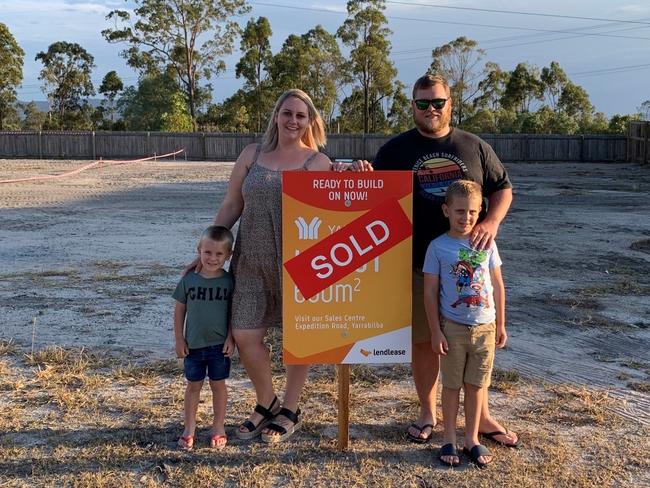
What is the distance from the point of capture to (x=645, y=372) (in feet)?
16.9

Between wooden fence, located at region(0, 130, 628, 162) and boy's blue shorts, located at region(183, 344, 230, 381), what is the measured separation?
32.6 metres

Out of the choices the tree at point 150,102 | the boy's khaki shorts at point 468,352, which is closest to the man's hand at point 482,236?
the boy's khaki shorts at point 468,352

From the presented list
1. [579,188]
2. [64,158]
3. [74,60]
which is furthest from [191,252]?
[74,60]

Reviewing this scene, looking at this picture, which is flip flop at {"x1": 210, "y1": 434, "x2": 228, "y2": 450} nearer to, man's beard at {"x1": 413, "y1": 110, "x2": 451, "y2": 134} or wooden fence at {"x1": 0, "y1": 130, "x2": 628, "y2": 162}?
man's beard at {"x1": 413, "y1": 110, "x2": 451, "y2": 134}

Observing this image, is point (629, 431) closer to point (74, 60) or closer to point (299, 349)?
point (299, 349)

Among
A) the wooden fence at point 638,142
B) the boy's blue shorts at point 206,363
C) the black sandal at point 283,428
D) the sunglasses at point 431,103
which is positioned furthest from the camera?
the wooden fence at point 638,142

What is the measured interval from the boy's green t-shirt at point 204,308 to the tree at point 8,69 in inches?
1861

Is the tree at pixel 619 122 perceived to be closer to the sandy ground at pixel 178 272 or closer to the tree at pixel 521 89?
the tree at pixel 521 89

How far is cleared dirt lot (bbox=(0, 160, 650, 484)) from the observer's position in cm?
544

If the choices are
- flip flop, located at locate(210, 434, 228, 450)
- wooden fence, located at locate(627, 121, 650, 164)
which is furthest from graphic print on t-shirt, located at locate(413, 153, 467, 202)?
wooden fence, located at locate(627, 121, 650, 164)

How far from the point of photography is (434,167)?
12.2 feet

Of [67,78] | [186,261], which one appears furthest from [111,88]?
[186,261]

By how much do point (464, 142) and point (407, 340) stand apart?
108 cm

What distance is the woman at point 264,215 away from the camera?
3738mm
